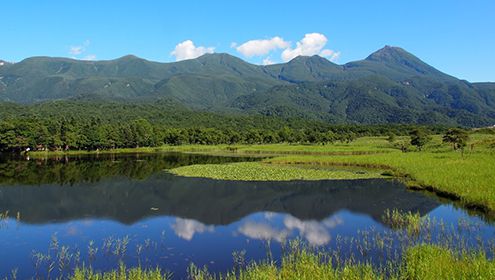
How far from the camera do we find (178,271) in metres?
17.0

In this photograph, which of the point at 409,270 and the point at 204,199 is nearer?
the point at 409,270

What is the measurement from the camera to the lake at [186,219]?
19.2 m

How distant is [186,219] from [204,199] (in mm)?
7457

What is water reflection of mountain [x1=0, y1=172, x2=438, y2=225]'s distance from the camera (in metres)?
29.6

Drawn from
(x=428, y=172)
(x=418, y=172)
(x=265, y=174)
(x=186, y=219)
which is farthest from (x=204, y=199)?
(x=418, y=172)

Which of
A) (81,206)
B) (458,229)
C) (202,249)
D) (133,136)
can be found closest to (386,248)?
(458,229)

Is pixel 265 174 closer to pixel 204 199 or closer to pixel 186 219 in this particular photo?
pixel 204 199

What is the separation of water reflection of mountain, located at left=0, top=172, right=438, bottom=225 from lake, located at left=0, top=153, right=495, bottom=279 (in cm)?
8

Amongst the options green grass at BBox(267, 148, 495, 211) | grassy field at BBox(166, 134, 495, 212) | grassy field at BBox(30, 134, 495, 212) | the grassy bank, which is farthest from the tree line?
the grassy bank

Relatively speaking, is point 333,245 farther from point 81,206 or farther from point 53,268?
point 81,206

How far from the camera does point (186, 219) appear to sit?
27.7 metres

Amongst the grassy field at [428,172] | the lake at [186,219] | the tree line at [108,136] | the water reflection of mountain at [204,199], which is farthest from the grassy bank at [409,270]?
the tree line at [108,136]

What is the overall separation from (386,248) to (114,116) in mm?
194713

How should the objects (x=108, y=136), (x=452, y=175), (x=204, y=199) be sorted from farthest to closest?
1. (x=108, y=136)
2. (x=452, y=175)
3. (x=204, y=199)
